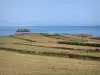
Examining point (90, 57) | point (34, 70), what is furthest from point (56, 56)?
point (34, 70)

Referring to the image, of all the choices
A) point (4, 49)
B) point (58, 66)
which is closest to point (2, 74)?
point (58, 66)

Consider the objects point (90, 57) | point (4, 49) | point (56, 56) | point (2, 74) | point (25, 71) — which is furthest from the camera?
point (4, 49)

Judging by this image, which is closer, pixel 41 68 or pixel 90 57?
pixel 41 68

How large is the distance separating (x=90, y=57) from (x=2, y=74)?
4.15 meters

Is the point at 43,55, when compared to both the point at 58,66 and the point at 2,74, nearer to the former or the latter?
the point at 58,66

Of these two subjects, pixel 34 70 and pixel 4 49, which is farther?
pixel 4 49

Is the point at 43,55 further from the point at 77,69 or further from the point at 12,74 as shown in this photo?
the point at 12,74

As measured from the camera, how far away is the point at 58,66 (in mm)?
7332

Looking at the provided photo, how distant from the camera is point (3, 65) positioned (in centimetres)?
739

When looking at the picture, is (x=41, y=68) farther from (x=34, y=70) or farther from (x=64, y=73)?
(x=64, y=73)

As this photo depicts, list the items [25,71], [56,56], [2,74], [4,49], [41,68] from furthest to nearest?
[4,49] → [56,56] → [41,68] → [25,71] → [2,74]

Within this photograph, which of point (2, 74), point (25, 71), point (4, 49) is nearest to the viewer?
point (2, 74)

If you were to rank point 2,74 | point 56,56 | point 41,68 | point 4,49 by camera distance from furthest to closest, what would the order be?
point 4,49
point 56,56
point 41,68
point 2,74

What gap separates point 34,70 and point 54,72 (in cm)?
61
